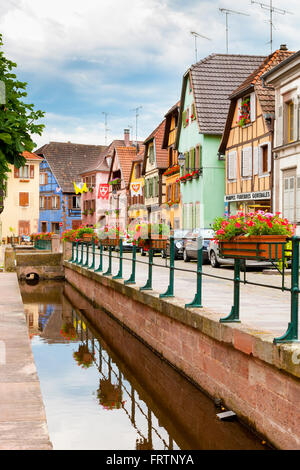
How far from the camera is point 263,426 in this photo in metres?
6.02

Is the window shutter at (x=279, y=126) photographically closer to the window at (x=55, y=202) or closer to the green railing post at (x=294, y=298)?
the green railing post at (x=294, y=298)

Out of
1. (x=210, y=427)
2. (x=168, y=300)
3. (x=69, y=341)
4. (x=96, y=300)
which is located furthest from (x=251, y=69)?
(x=210, y=427)

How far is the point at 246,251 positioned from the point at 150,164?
40237 mm

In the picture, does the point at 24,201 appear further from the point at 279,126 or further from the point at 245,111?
the point at 279,126

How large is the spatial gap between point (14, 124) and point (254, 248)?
14.2ft

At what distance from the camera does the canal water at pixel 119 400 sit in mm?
6855

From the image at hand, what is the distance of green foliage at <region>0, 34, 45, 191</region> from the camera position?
32.5 ft

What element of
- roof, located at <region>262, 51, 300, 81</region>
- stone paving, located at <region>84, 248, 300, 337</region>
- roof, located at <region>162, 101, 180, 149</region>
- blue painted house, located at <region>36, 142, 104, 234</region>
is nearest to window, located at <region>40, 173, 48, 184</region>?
blue painted house, located at <region>36, 142, 104, 234</region>

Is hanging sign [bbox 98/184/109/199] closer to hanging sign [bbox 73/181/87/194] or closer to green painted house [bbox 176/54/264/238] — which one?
hanging sign [bbox 73/181/87/194]

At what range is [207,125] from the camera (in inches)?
1362

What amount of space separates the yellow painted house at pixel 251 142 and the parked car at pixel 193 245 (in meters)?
2.71

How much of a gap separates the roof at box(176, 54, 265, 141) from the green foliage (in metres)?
24.4

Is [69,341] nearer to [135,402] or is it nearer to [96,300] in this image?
[96,300]

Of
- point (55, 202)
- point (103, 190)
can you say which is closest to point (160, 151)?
point (103, 190)
